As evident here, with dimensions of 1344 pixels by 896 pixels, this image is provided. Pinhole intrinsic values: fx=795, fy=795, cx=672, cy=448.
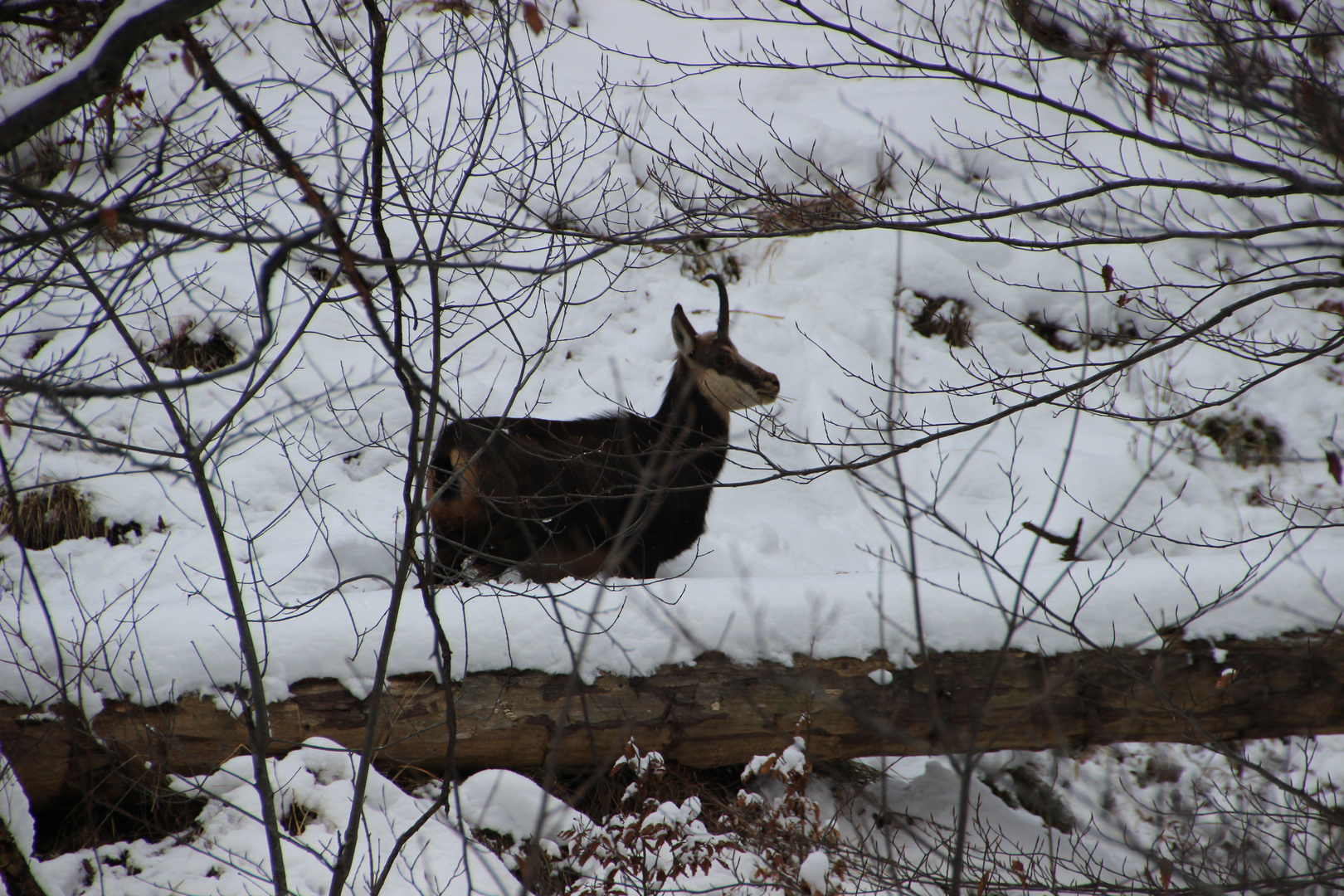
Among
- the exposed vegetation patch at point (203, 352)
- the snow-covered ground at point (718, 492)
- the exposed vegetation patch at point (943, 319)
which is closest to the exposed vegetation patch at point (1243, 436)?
the snow-covered ground at point (718, 492)

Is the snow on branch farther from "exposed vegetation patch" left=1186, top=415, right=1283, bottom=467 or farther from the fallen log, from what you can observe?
"exposed vegetation patch" left=1186, top=415, right=1283, bottom=467

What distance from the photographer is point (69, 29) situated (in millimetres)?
2994

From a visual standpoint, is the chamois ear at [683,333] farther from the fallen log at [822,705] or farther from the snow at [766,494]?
the fallen log at [822,705]

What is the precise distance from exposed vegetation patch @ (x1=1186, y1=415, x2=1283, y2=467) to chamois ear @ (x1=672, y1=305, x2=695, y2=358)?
4800mm

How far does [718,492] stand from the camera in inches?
257

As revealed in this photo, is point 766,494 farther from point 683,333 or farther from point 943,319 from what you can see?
point 943,319

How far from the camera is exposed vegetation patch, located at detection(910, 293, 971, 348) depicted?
313 inches

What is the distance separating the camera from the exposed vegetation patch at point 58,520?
5.35 meters

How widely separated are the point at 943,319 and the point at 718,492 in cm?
326

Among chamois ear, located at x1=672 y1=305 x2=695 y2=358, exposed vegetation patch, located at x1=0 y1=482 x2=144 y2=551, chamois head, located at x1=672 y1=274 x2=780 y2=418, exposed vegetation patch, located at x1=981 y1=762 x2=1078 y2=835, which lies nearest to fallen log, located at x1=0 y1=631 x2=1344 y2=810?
exposed vegetation patch, located at x1=981 y1=762 x2=1078 y2=835

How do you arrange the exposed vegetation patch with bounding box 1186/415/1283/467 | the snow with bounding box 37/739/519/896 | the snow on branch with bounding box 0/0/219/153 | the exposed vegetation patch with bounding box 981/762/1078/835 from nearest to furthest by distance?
the snow on branch with bounding box 0/0/219/153
the snow with bounding box 37/739/519/896
the exposed vegetation patch with bounding box 981/762/1078/835
the exposed vegetation patch with bounding box 1186/415/1283/467

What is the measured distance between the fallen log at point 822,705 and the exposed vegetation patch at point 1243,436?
4.21 meters

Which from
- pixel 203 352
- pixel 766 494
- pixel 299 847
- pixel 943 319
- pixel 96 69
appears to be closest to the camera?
pixel 96 69

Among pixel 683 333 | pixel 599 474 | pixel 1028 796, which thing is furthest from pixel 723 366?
pixel 1028 796
